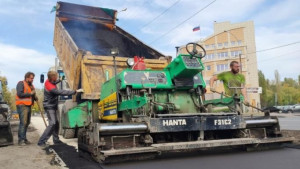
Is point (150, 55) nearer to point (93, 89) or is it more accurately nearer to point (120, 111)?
point (93, 89)

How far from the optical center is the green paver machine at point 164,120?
15.5 feet

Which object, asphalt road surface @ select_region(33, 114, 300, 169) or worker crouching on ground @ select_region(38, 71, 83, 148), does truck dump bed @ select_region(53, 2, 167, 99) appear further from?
asphalt road surface @ select_region(33, 114, 300, 169)

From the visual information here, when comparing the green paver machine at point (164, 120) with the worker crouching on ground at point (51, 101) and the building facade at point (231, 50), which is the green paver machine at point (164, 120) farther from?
the building facade at point (231, 50)

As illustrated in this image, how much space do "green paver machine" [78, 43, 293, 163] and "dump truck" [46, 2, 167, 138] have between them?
28.7 inches

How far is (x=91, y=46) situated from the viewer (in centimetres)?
946

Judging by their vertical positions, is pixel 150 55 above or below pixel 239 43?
below

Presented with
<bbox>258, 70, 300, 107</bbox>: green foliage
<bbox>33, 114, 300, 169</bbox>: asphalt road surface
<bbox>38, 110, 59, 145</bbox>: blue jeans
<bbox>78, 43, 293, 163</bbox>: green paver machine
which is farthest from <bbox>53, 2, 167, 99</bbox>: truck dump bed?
<bbox>258, 70, 300, 107</bbox>: green foliage

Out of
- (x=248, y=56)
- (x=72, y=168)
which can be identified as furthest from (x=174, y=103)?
(x=248, y=56)

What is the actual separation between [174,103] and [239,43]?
52.0 metres

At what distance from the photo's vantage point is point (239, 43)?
55094mm

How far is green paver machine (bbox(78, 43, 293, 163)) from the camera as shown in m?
4.73

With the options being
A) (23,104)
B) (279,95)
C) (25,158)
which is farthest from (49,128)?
(279,95)

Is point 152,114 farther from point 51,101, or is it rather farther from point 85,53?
point 85,53

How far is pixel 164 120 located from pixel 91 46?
5208 mm
